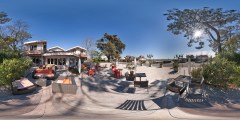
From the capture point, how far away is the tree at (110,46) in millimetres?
36688

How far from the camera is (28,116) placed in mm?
6910

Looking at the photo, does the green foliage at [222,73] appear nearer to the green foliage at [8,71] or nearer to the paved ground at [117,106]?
the paved ground at [117,106]

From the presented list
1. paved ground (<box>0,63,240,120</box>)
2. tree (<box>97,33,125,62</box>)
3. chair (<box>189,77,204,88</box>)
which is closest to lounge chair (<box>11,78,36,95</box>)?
paved ground (<box>0,63,240,120</box>)

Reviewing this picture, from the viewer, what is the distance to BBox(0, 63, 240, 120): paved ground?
7.15m

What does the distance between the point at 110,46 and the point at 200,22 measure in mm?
18157

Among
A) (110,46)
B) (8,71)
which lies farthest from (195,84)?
(110,46)

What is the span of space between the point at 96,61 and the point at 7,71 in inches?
635

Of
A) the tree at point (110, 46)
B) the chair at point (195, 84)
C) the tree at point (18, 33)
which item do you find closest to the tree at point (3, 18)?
the tree at point (18, 33)

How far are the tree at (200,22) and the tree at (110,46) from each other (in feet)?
49.4

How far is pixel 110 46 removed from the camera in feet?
122

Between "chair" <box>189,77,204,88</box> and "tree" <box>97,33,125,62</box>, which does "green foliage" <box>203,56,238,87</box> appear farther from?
"tree" <box>97,33,125,62</box>

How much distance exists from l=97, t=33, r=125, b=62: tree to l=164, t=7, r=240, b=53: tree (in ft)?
49.4

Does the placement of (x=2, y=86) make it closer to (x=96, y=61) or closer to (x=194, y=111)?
(x=194, y=111)

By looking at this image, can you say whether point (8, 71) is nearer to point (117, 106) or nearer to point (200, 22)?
A: point (117, 106)
